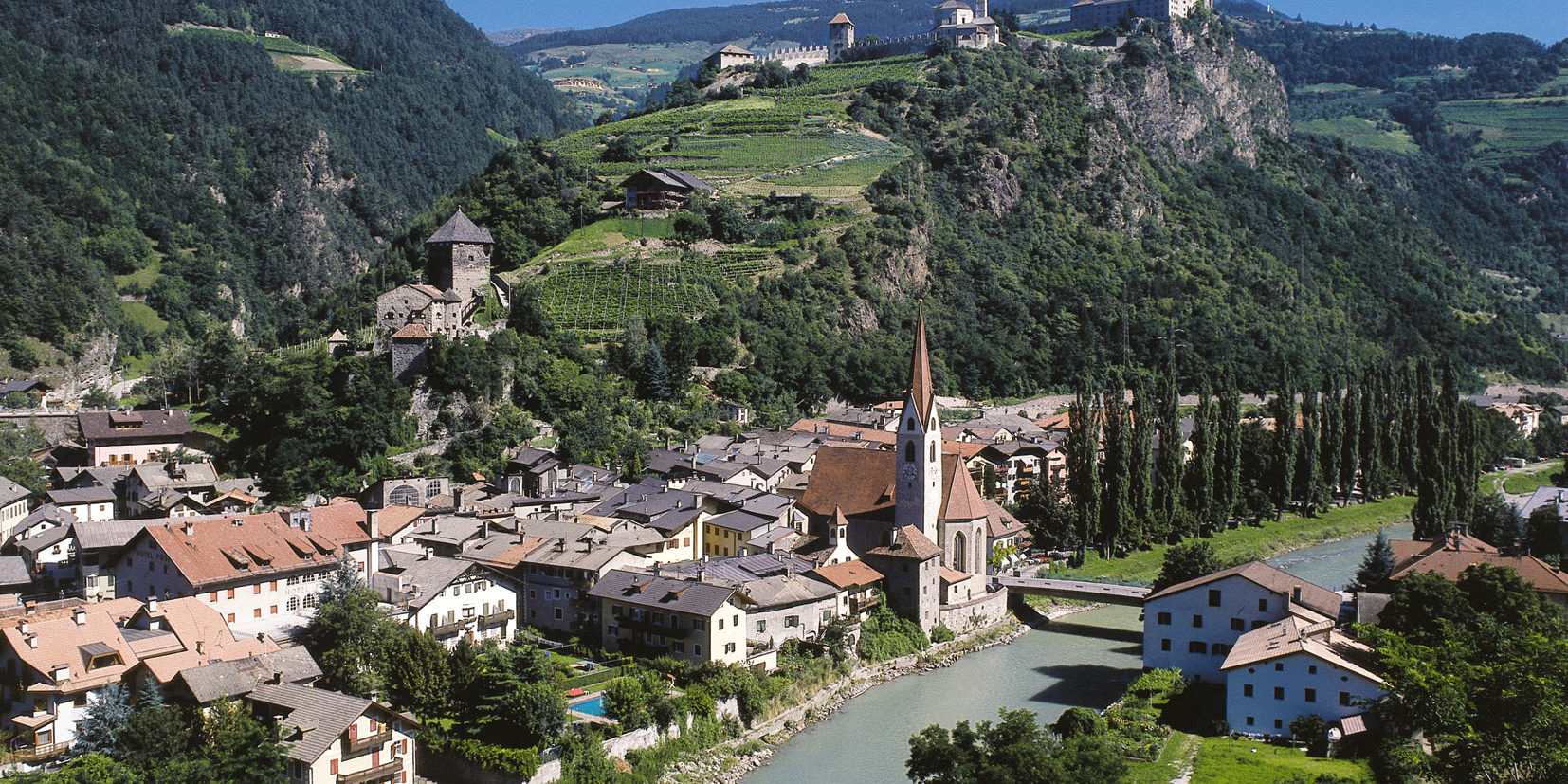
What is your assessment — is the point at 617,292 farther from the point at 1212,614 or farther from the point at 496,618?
the point at 1212,614

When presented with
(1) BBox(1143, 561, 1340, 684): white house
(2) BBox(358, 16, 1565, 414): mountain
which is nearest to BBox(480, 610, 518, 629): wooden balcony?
(1) BBox(1143, 561, 1340, 684): white house

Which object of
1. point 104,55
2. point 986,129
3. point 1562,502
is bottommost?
point 1562,502

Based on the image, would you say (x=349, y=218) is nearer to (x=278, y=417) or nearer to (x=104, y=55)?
(x=104, y=55)

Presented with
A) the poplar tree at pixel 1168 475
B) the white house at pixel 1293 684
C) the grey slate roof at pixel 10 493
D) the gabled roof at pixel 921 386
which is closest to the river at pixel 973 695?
the white house at pixel 1293 684

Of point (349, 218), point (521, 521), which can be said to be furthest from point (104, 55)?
point (521, 521)

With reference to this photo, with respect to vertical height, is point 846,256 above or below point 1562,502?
above

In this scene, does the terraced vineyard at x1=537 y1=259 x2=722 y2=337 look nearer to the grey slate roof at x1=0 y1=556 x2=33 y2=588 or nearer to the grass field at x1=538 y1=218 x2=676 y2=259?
the grass field at x1=538 y1=218 x2=676 y2=259
